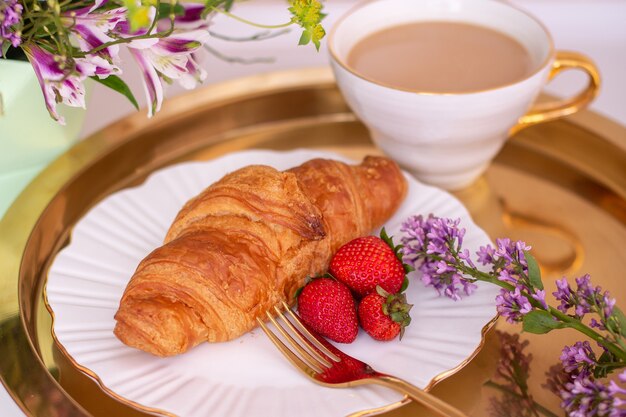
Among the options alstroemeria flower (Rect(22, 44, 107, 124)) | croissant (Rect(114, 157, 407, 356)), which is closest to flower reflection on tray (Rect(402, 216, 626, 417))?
croissant (Rect(114, 157, 407, 356))

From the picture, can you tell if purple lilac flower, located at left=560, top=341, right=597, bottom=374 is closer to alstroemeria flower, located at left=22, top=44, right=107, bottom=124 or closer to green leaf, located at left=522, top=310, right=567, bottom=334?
green leaf, located at left=522, top=310, right=567, bottom=334

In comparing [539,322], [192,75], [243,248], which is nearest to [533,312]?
[539,322]

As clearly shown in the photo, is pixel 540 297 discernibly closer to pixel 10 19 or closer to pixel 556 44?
pixel 10 19

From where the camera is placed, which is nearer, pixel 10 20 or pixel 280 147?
pixel 10 20

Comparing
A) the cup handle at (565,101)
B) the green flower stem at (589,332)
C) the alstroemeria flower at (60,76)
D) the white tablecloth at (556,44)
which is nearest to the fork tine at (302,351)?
the green flower stem at (589,332)

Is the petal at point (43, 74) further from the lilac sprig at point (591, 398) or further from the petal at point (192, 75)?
the lilac sprig at point (591, 398)

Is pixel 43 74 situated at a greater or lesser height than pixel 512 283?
greater
